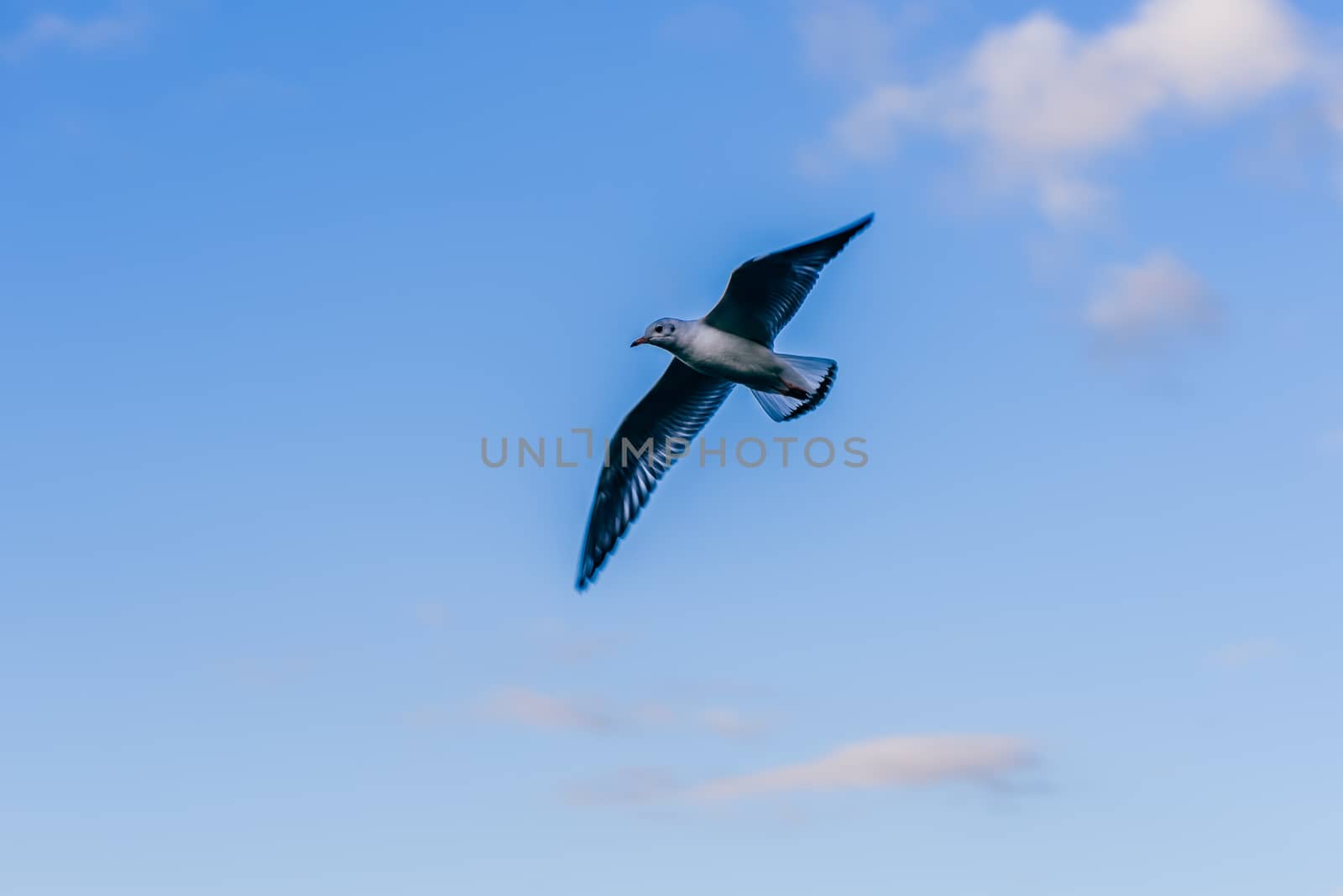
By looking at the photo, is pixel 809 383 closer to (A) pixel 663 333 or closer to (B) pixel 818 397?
(B) pixel 818 397

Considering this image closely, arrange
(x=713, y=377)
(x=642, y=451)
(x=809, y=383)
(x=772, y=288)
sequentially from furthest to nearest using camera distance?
(x=642, y=451), (x=713, y=377), (x=809, y=383), (x=772, y=288)

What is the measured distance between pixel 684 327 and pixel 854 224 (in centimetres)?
197

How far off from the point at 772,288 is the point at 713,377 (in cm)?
179

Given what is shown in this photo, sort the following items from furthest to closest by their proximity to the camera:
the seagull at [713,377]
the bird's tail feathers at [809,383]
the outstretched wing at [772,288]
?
the bird's tail feathers at [809,383] < the seagull at [713,377] < the outstretched wing at [772,288]

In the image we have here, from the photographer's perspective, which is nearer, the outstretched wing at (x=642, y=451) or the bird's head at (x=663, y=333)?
the bird's head at (x=663, y=333)

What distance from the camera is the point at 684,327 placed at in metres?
13.0

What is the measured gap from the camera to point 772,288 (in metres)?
12.5

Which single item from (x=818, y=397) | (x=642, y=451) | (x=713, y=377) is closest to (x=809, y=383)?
(x=818, y=397)

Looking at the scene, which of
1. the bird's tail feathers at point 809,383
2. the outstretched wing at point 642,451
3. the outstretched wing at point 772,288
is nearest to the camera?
the outstretched wing at point 772,288

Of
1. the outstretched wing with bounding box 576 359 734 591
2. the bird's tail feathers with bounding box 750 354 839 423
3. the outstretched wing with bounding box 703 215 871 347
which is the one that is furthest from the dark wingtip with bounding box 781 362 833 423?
the outstretched wing with bounding box 576 359 734 591

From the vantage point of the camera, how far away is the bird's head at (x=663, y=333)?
13.0 meters

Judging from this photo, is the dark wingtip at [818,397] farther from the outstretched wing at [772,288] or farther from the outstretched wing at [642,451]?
the outstretched wing at [642,451]

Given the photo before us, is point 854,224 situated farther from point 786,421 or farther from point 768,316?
point 786,421

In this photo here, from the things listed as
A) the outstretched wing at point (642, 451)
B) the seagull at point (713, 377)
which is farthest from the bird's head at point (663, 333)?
the outstretched wing at point (642, 451)
